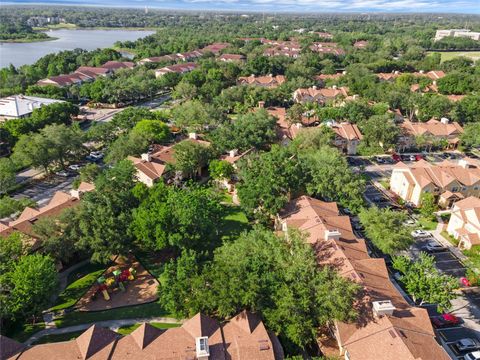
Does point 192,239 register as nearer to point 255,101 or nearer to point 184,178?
point 184,178

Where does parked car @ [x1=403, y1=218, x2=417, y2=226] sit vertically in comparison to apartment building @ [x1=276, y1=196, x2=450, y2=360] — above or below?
below

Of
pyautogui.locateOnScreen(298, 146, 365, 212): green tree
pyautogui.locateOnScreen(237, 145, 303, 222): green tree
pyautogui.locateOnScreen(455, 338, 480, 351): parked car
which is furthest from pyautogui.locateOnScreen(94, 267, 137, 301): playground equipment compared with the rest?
pyautogui.locateOnScreen(455, 338, 480, 351): parked car

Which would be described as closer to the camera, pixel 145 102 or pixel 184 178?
pixel 184 178

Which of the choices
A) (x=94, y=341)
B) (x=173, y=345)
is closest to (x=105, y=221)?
(x=94, y=341)

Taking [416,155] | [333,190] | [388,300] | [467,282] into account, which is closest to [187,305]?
[388,300]

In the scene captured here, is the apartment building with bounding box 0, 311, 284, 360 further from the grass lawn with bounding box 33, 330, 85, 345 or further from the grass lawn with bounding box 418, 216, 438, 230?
the grass lawn with bounding box 418, 216, 438, 230

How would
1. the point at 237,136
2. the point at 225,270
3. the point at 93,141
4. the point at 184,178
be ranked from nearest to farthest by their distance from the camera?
1. the point at 225,270
2. the point at 184,178
3. the point at 237,136
4. the point at 93,141

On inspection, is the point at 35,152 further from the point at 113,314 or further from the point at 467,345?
the point at 467,345
